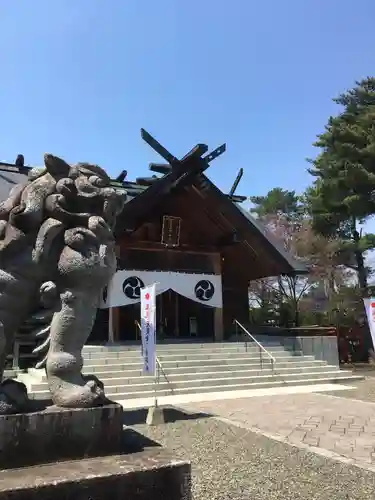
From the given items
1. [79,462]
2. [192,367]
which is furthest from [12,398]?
[192,367]

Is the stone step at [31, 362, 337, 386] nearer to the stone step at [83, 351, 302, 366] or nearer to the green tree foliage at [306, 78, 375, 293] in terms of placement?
the stone step at [83, 351, 302, 366]

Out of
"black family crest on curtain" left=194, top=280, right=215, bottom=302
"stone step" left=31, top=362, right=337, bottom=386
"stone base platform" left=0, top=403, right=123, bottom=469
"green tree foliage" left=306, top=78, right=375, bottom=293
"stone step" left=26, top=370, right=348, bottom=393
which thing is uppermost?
"green tree foliage" left=306, top=78, right=375, bottom=293

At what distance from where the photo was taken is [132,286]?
14211 millimetres

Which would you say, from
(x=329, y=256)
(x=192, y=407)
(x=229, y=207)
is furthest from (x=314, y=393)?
(x=329, y=256)

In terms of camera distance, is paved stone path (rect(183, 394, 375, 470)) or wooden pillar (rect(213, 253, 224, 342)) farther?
wooden pillar (rect(213, 253, 224, 342))

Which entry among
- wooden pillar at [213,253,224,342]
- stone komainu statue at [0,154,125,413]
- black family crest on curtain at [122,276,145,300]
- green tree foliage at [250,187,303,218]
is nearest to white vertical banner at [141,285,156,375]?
black family crest on curtain at [122,276,145,300]

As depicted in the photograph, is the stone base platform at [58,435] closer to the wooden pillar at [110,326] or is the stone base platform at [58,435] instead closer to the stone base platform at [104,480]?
the stone base platform at [104,480]

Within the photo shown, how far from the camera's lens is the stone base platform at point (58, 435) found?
2521mm

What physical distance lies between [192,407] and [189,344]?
4860mm

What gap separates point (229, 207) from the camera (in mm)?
16297

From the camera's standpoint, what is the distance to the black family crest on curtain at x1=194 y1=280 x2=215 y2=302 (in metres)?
15.5

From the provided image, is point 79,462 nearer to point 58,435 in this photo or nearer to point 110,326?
point 58,435

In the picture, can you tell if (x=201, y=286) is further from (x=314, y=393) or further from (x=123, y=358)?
(x=314, y=393)

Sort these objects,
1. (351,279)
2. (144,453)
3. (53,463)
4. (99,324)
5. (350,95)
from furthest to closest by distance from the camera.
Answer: (351,279) < (350,95) < (99,324) < (144,453) < (53,463)
